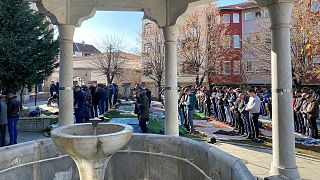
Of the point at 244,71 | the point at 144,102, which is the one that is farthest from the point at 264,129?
the point at 244,71

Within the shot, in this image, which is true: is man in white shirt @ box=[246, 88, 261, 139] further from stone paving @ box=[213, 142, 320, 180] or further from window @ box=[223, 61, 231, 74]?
window @ box=[223, 61, 231, 74]

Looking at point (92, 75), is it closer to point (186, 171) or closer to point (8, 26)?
point (8, 26)

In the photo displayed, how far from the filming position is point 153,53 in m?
36.8

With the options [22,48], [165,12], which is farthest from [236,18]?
[165,12]

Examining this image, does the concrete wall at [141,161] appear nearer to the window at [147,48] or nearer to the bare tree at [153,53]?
the bare tree at [153,53]

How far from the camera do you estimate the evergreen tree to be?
16062mm

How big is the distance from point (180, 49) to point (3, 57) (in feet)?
70.8

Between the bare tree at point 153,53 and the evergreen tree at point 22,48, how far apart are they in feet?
58.1

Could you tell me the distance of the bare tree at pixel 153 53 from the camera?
115 ft

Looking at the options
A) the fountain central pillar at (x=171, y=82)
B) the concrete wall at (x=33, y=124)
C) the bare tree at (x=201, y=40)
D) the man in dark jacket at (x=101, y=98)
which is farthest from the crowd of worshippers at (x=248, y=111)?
the bare tree at (x=201, y=40)

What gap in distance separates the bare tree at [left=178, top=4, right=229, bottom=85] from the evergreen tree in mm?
18571

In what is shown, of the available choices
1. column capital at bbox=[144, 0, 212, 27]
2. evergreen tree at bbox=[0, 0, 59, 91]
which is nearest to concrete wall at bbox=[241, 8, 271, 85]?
evergreen tree at bbox=[0, 0, 59, 91]

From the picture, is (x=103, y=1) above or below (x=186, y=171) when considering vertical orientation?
above

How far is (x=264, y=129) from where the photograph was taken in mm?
14336
